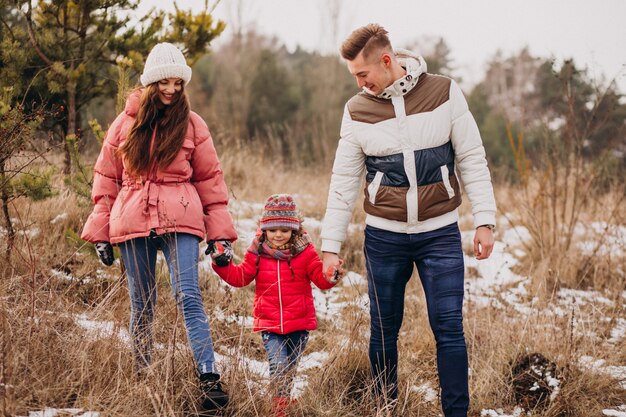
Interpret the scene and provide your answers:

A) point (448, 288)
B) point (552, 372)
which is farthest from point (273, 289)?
point (552, 372)

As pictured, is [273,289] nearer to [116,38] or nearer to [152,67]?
[152,67]

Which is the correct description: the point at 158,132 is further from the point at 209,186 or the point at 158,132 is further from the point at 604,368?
the point at 604,368

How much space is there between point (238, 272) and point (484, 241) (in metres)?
1.28

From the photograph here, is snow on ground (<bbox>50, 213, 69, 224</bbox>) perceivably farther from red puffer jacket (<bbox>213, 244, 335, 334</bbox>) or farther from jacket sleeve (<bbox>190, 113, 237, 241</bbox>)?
red puffer jacket (<bbox>213, 244, 335, 334</bbox>)

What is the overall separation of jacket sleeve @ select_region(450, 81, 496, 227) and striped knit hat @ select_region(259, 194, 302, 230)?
0.95 m

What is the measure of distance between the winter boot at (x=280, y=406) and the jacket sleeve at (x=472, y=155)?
49.7 inches

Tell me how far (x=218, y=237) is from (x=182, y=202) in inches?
10.6

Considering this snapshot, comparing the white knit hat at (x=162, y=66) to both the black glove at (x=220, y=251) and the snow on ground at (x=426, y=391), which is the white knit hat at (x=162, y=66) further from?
the snow on ground at (x=426, y=391)

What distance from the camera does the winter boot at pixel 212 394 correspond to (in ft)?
8.75

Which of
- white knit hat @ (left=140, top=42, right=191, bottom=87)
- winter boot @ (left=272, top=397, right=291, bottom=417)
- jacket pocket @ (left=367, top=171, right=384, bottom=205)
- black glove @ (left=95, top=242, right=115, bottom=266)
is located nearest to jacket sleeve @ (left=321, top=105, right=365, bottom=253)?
jacket pocket @ (left=367, top=171, right=384, bottom=205)

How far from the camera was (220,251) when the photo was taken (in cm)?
304

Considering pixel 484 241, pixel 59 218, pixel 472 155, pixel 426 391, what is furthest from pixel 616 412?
pixel 59 218

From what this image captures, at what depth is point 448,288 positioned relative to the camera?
9.13 ft

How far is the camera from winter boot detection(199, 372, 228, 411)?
267 centimetres
